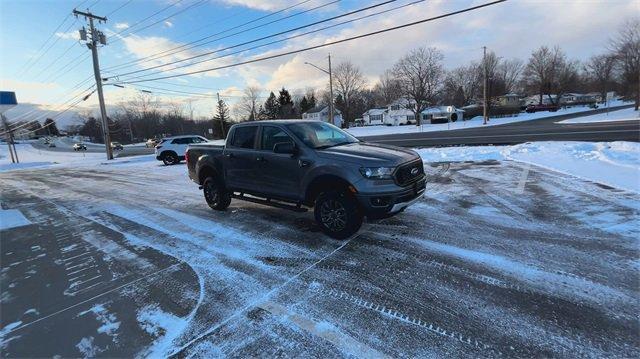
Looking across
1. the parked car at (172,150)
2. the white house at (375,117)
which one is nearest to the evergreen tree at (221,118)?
the white house at (375,117)

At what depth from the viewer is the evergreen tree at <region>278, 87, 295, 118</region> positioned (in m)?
84.1

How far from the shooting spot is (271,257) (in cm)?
484

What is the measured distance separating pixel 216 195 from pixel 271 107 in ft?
264

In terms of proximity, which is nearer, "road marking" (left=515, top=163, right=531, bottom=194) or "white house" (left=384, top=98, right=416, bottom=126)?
"road marking" (left=515, top=163, right=531, bottom=194)

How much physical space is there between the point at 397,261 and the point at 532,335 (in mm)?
1792

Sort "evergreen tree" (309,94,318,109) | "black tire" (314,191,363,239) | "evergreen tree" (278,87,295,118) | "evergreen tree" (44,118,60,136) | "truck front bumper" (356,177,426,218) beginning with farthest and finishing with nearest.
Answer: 1. "evergreen tree" (44,118,60,136)
2. "evergreen tree" (309,94,318,109)
3. "evergreen tree" (278,87,295,118)
4. "black tire" (314,191,363,239)
5. "truck front bumper" (356,177,426,218)

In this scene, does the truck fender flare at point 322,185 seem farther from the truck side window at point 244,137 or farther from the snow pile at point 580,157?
the snow pile at point 580,157

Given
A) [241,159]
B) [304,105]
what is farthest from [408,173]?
[304,105]

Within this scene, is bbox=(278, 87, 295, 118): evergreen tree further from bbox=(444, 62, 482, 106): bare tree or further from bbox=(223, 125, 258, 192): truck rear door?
bbox=(223, 125, 258, 192): truck rear door

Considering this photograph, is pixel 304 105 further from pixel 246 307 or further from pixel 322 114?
pixel 246 307

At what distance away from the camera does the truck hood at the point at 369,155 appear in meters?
4.97

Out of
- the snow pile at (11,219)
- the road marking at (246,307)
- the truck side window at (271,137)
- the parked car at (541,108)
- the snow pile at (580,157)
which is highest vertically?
the parked car at (541,108)

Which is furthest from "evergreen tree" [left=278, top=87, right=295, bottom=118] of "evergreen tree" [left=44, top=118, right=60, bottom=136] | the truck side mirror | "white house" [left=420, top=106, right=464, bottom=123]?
"evergreen tree" [left=44, top=118, right=60, bottom=136]

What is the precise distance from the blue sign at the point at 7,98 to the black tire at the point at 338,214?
10.3 metres
